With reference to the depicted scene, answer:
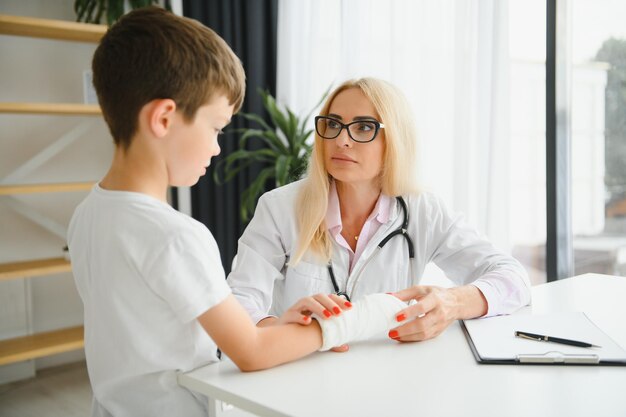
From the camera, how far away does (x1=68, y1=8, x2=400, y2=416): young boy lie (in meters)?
0.95

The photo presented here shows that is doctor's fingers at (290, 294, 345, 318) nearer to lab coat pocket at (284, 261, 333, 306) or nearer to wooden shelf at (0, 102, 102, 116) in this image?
lab coat pocket at (284, 261, 333, 306)

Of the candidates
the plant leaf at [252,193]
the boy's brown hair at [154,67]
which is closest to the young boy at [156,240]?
the boy's brown hair at [154,67]

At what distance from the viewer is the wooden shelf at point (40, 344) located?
2943 millimetres

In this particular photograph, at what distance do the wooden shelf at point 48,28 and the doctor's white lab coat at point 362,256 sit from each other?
1.87 meters

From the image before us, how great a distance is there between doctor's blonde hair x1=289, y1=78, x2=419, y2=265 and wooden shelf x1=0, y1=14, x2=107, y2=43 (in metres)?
1.87

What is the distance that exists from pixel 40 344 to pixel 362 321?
250cm

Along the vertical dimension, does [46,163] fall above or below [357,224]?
above

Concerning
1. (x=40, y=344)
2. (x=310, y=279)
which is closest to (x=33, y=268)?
(x=40, y=344)

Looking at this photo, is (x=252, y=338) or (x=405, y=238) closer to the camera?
(x=252, y=338)

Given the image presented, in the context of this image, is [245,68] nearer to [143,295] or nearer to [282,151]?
[282,151]

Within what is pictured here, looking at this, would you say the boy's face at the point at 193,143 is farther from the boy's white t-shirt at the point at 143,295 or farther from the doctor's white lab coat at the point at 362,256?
the doctor's white lab coat at the point at 362,256

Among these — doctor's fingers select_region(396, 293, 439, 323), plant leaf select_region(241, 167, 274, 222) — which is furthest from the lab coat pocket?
plant leaf select_region(241, 167, 274, 222)

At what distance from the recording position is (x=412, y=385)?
3.24 ft

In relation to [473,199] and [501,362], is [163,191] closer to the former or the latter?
[501,362]
